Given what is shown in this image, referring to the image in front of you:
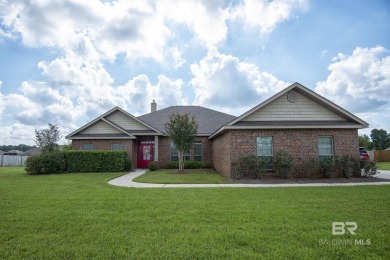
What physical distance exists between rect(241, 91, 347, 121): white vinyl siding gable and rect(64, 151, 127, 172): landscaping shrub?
10281mm

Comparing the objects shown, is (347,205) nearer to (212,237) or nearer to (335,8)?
(212,237)

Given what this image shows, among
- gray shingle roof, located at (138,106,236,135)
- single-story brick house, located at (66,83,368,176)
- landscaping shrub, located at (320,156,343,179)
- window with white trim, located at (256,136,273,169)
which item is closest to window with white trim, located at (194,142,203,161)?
gray shingle roof, located at (138,106,236,135)

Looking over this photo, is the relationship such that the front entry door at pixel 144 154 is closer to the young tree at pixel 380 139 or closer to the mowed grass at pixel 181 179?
the mowed grass at pixel 181 179

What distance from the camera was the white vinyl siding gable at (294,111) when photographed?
14781 mm

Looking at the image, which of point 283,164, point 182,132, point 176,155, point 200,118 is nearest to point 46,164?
point 176,155

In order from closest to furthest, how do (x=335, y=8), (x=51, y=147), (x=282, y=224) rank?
(x=282, y=224)
(x=335, y=8)
(x=51, y=147)

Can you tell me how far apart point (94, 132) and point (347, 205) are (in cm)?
1953

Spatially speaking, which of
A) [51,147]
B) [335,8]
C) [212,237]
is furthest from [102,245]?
[51,147]

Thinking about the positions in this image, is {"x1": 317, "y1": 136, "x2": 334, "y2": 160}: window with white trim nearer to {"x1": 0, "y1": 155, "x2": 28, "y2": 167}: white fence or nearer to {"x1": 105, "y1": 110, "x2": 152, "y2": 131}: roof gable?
{"x1": 105, "y1": 110, "x2": 152, "y2": 131}: roof gable

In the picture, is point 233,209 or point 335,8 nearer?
point 233,209

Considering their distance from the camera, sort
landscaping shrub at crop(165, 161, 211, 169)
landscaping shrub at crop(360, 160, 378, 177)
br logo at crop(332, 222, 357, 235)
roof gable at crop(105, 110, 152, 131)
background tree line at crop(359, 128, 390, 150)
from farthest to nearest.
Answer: background tree line at crop(359, 128, 390, 150) → roof gable at crop(105, 110, 152, 131) → landscaping shrub at crop(165, 161, 211, 169) → landscaping shrub at crop(360, 160, 378, 177) → br logo at crop(332, 222, 357, 235)

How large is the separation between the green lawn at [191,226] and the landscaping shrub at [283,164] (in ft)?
16.3

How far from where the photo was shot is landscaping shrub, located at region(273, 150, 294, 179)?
1338cm

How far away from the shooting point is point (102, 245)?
421cm
